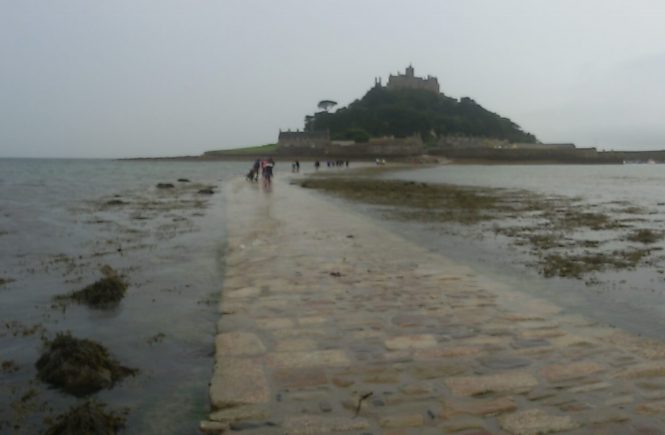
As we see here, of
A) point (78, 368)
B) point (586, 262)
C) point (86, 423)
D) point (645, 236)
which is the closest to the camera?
point (86, 423)

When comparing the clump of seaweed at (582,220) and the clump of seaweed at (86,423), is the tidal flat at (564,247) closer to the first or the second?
the clump of seaweed at (582,220)

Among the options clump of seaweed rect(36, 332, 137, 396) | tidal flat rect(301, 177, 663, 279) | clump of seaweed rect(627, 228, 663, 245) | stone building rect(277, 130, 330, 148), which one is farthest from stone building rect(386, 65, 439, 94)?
clump of seaweed rect(36, 332, 137, 396)

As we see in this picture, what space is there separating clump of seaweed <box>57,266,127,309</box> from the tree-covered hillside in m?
134

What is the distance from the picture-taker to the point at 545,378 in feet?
13.9

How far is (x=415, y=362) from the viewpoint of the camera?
4.57 meters

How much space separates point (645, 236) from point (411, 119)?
139 m

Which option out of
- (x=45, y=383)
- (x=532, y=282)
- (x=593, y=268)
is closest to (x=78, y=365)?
(x=45, y=383)

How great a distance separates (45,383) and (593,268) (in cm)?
821

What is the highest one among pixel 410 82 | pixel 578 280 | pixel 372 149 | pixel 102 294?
pixel 410 82

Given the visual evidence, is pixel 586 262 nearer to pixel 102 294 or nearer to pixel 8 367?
pixel 102 294

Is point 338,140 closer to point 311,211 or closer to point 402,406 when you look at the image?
point 311,211

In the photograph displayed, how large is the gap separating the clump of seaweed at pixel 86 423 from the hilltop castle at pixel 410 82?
560 ft

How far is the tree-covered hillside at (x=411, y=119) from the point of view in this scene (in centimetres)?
14850

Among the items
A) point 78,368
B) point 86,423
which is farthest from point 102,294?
point 86,423
